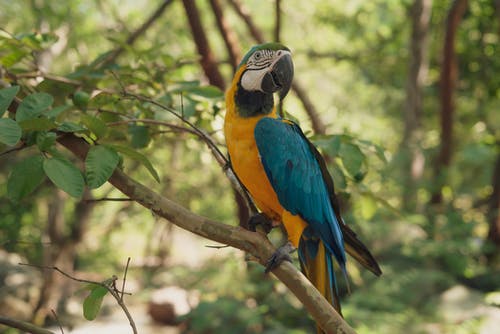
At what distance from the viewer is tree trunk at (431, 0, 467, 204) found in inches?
176

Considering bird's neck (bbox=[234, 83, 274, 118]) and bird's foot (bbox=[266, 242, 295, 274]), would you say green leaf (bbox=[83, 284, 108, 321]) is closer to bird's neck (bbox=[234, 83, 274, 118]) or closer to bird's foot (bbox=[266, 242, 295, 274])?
bird's foot (bbox=[266, 242, 295, 274])

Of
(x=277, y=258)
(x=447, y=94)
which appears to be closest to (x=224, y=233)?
(x=277, y=258)

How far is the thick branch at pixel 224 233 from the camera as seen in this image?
3.52 ft

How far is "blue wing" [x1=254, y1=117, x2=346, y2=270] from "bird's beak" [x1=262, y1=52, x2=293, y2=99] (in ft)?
0.32

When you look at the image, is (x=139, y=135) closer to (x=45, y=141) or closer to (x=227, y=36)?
(x=45, y=141)

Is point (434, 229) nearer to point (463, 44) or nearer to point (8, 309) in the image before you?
point (463, 44)

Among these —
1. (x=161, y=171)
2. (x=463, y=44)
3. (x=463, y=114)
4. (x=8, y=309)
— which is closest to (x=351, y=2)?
(x=463, y=44)

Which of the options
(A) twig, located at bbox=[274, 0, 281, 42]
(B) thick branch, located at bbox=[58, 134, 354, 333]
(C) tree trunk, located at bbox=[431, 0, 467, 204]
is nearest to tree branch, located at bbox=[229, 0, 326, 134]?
(A) twig, located at bbox=[274, 0, 281, 42]

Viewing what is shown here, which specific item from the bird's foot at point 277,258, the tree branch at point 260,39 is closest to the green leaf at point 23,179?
the bird's foot at point 277,258

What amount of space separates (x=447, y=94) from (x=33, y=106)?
15.1ft

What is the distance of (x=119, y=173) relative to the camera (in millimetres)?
1118

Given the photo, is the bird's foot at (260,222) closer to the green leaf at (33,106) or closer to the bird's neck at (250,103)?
the bird's neck at (250,103)

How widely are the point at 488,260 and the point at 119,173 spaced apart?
17.8ft

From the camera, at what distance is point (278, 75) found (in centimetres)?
161
